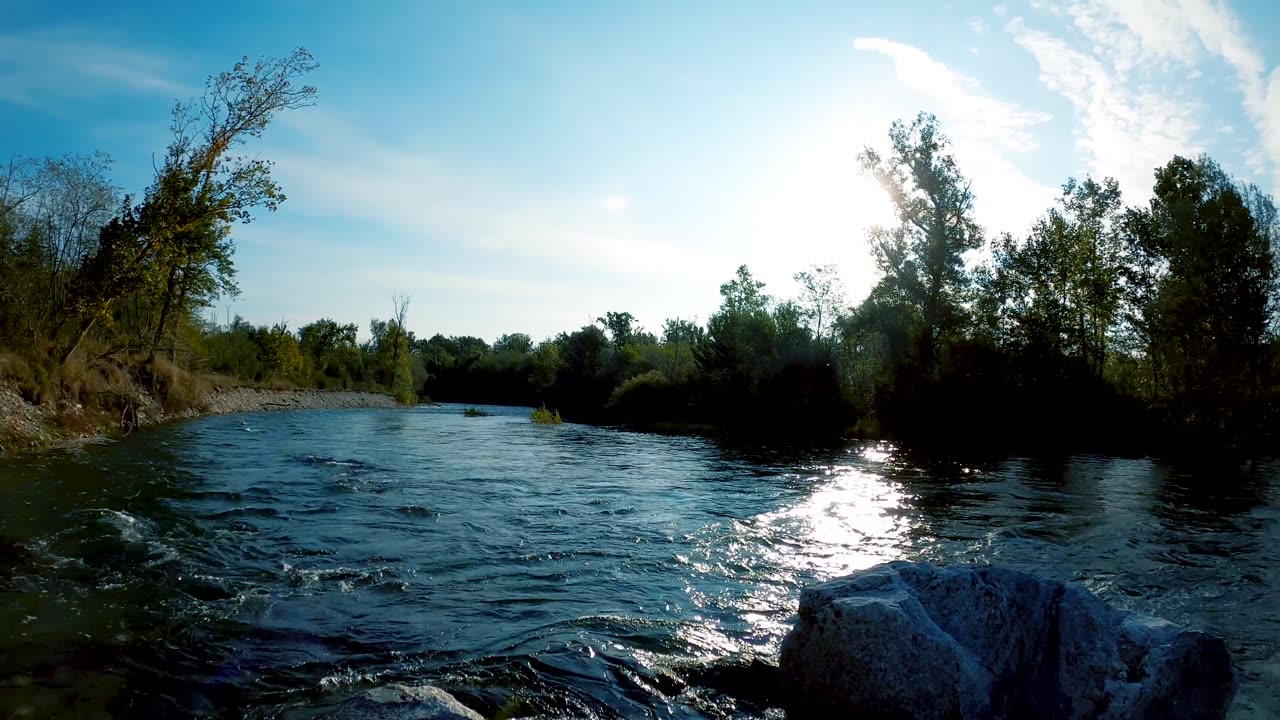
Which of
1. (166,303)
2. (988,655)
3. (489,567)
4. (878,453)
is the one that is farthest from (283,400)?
(988,655)

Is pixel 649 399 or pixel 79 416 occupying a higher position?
pixel 649 399

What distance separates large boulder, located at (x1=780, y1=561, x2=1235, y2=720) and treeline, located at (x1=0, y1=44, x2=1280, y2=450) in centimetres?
2006

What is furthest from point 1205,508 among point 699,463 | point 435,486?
point 435,486

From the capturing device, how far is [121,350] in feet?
82.2

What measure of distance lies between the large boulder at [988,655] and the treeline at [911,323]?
2006 centimetres

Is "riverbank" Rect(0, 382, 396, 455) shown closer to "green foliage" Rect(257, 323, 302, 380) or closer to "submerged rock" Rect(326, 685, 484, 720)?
"submerged rock" Rect(326, 685, 484, 720)

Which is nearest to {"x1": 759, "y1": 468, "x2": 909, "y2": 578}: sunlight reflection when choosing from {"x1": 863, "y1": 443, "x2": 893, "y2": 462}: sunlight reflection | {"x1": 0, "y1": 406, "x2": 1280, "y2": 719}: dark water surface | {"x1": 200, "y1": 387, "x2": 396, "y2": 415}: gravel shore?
{"x1": 0, "y1": 406, "x2": 1280, "y2": 719}: dark water surface

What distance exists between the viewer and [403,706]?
4270mm

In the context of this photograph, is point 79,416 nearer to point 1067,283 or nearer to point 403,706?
point 403,706

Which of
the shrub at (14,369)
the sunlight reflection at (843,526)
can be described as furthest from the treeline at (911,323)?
the sunlight reflection at (843,526)

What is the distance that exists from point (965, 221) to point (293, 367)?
54.9m

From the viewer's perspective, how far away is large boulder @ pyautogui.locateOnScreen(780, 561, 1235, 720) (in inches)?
181

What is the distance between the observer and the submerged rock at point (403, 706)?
4188mm

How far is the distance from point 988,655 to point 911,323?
38.3 meters
